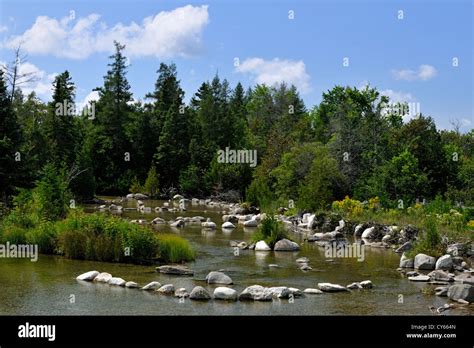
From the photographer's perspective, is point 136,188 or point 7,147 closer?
point 7,147

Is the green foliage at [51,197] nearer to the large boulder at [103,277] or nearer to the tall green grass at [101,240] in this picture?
the tall green grass at [101,240]

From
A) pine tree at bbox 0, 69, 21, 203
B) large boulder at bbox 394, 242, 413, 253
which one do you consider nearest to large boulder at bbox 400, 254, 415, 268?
large boulder at bbox 394, 242, 413, 253

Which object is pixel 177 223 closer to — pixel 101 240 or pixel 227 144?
pixel 101 240

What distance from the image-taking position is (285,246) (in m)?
21.2

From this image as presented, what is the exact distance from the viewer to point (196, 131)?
59.1m

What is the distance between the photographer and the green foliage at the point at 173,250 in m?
17.9

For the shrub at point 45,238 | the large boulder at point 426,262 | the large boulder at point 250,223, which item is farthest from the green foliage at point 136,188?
the large boulder at point 426,262

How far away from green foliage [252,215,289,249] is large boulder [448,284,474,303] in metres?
8.31

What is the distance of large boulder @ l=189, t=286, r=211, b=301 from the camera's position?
1305 centimetres

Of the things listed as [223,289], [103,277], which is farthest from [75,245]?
[223,289]

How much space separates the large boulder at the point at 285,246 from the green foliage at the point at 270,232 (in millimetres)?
230

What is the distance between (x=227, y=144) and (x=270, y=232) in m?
38.5

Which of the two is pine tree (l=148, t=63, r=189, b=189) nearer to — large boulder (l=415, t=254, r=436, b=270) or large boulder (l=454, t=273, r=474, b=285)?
large boulder (l=415, t=254, r=436, b=270)
